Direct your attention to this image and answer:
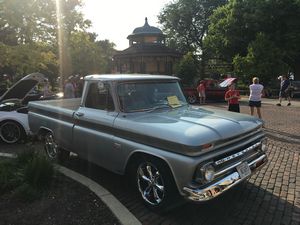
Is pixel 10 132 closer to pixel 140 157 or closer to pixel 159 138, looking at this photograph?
pixel 140 157

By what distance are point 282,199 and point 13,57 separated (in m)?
14.0

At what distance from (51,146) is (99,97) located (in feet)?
6.61

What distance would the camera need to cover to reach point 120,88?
548 centimetres

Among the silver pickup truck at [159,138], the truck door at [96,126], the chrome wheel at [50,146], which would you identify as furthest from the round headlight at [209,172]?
the chrome wheel at [50,146]

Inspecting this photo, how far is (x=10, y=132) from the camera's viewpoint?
9.24 metres

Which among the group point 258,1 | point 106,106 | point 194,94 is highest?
point 258,1

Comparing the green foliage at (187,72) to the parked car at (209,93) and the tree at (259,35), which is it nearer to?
the tree at (259,35)

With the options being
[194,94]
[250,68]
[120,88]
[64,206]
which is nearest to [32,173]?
[64,206]

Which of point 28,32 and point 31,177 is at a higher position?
point 28,32

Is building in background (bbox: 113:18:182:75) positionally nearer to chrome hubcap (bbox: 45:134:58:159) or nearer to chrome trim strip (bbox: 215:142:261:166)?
chrome hubcap (bbox: 45:134:58:159)

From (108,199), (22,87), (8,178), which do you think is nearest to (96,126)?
(108,199)

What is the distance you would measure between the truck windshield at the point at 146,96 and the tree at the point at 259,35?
2800 centimetres

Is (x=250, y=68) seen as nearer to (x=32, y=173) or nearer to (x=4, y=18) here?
(x=4, y=18)

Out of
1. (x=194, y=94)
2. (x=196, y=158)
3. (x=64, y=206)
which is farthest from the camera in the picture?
(x=194, y=94)
